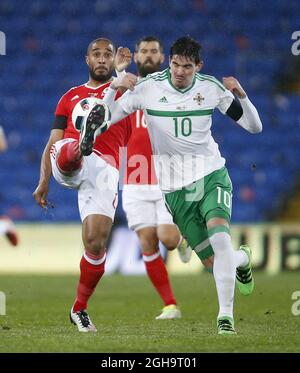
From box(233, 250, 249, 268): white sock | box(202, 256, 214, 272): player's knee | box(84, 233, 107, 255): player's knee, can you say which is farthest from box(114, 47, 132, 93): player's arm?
box(233, 250, 249, 268): white sock

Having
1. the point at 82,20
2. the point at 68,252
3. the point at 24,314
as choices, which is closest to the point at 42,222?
the point at 68,252

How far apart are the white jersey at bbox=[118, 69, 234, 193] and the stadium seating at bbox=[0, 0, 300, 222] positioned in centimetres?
1054

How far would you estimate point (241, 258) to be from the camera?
8.06m

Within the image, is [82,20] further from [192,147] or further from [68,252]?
[192,147]

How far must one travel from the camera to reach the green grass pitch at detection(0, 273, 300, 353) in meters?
6.43

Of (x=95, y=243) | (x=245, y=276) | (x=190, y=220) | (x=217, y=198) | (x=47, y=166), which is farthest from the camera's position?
(x=245, y=276)

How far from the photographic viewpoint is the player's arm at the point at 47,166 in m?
8.09

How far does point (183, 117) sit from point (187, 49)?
0.53 m

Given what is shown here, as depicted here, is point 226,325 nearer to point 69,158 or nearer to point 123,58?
point 69,158

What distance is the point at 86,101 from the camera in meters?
8.16

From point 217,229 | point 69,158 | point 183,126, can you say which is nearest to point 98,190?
point 69,158

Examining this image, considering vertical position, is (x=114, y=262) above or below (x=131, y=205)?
above
